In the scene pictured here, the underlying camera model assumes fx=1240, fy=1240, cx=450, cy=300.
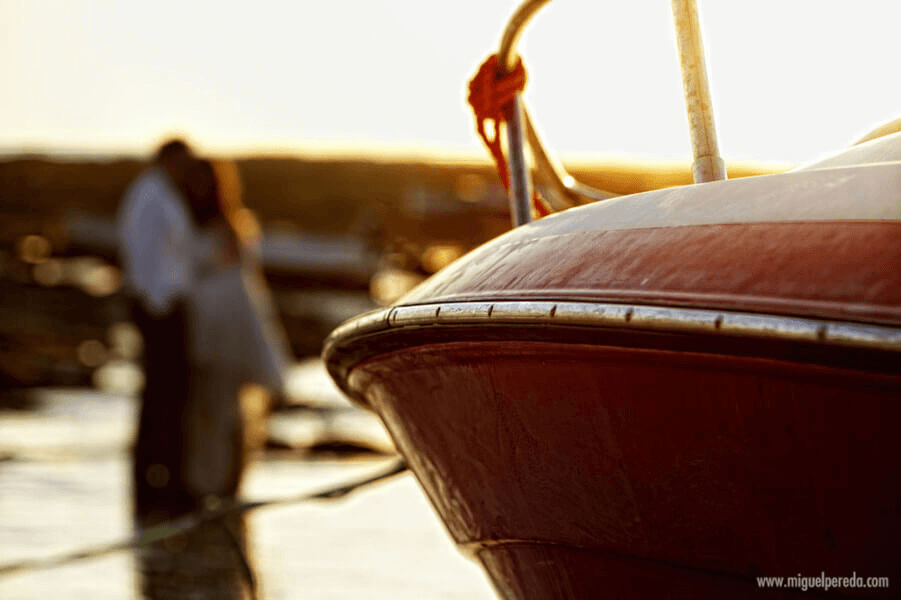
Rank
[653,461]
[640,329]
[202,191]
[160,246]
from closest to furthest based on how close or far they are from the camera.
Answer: [640,329] < [653,461] < [160,246] < [202,191]

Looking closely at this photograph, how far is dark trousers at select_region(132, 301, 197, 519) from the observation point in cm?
677

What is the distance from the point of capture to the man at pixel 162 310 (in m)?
6.70

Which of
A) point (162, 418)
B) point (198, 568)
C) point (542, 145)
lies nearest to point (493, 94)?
point (542, 145)

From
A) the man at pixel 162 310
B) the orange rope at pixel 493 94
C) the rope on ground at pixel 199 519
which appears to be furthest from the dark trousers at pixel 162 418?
the orange rope at pixel 493 94

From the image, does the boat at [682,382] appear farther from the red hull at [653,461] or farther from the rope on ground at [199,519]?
the rope on ground at [199,519]

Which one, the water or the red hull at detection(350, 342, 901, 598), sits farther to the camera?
the water

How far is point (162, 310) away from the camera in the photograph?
671 cm

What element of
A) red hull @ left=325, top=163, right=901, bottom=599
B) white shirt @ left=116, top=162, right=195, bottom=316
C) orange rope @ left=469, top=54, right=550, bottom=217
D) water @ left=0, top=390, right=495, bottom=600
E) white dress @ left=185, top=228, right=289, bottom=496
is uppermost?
orange rope @ left=469, top=54, right=550, bottom=217

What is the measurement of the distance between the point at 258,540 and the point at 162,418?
1.16 metres

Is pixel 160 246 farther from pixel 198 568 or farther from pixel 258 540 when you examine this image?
pixel 198 568

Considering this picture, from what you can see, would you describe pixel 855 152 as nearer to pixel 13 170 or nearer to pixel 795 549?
pixel 795 549

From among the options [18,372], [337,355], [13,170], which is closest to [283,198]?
[13,170]

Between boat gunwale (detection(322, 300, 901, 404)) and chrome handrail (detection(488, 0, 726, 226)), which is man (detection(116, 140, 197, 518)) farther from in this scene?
boat gunwale (detection(322, 300, 901, 404))

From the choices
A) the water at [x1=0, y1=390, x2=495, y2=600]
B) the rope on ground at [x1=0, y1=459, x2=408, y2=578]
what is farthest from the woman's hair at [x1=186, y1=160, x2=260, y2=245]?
the rope on ground at [x1=0, y1=459, x2=408, y2=578]
